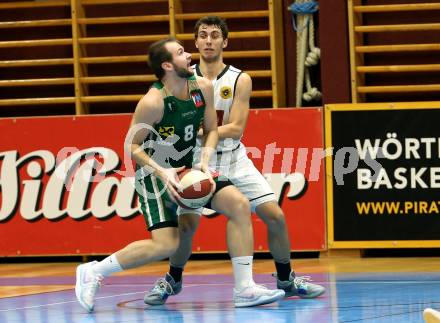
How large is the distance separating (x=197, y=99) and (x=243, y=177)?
2.48ft

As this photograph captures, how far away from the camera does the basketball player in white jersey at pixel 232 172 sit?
7.68 metres

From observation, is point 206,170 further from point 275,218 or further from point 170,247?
point 275,218

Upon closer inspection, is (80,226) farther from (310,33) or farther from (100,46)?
(310,33)

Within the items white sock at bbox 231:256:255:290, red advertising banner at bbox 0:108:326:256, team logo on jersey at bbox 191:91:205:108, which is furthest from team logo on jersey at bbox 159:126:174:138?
red advertising banner at bbox 0:108:326:256

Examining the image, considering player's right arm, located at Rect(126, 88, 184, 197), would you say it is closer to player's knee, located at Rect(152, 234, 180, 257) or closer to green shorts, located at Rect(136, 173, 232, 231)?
→ green shorts, located at Rect(136, 173, 232, 231)

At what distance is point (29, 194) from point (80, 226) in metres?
0.63

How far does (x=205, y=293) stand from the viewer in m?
8.34

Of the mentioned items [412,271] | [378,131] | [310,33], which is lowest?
[412,271]

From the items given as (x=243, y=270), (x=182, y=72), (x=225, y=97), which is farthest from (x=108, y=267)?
(x=225, y=97)

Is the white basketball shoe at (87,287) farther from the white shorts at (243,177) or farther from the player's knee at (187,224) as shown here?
the white shorts at (243,177)

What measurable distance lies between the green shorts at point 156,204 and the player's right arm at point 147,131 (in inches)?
3.5

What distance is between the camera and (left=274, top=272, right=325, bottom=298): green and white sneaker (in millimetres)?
7695

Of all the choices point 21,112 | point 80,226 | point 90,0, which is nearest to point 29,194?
point 80,226

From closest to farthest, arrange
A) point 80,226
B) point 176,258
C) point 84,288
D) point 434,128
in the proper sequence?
point 84,288
point 176,258
point 434,128
point 80,226
